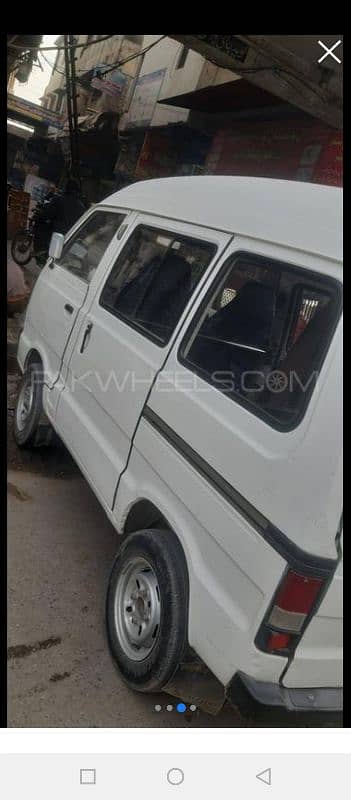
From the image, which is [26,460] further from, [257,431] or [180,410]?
[257,431]

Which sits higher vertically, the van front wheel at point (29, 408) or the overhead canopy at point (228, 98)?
the overhead canopy at point (228, 98)

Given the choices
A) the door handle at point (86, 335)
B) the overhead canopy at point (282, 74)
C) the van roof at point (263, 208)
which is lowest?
the door handle at point (86, 335)

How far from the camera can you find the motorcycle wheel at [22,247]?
915 cm

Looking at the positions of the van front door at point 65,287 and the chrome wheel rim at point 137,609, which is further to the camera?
the van front door at point 65,287

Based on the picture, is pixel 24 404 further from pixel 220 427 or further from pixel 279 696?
pixel 279 696

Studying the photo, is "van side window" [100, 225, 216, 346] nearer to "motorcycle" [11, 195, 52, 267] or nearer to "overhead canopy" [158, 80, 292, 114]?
"overhead canopy" [158, 80, 292, 114]

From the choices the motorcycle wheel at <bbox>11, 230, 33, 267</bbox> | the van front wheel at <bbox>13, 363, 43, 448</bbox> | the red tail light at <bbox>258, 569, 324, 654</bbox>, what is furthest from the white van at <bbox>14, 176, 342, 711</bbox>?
the motorcycle wheel at <bbox>11, 230, 33, 267</bbox>

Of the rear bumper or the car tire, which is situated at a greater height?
the rear bumper

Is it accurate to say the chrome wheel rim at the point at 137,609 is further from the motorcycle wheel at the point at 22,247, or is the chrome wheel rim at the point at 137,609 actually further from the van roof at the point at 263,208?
the motorcycle wheel at the point at 22,247

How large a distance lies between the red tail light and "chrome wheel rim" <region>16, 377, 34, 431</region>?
2313 mm

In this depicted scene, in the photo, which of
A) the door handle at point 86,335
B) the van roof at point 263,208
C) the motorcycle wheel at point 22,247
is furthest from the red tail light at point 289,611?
the motorcycle wheel at point 22,247

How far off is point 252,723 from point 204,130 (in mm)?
8905

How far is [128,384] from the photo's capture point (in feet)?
7.04

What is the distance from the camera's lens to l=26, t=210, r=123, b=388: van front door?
2.86 m
